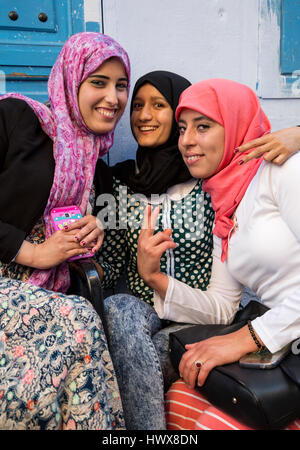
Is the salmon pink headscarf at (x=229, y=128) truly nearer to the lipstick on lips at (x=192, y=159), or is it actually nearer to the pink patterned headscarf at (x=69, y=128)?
the lipstick on lips at (x=192, y=159)

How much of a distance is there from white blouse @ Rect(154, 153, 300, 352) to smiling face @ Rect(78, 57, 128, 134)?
0.65 meters

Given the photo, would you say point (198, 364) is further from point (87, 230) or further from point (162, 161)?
point (162, 161)

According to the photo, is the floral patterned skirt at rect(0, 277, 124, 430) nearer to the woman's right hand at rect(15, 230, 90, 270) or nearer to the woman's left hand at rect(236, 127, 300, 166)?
the woman's right hand at rect(15, 230, 90, 270)

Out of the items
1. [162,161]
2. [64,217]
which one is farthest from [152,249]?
[162,161]

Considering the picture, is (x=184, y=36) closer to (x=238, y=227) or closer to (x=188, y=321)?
Answer: (x=238, y=227)

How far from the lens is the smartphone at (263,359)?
3.94 feet

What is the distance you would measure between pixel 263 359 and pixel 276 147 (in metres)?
0.65

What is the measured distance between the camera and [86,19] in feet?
6.42

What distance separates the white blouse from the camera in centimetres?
127

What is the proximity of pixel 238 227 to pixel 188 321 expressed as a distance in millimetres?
438

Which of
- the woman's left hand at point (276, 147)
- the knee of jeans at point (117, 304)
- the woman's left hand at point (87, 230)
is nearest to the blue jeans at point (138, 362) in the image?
the knee of jeans at point (117, 304)

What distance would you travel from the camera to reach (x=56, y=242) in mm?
1498

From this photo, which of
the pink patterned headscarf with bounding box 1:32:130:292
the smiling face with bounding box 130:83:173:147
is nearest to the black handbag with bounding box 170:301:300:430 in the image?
the pink patterned headscarf with bounding box 1:32:130:292

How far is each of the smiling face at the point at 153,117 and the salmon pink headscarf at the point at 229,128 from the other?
198mm
